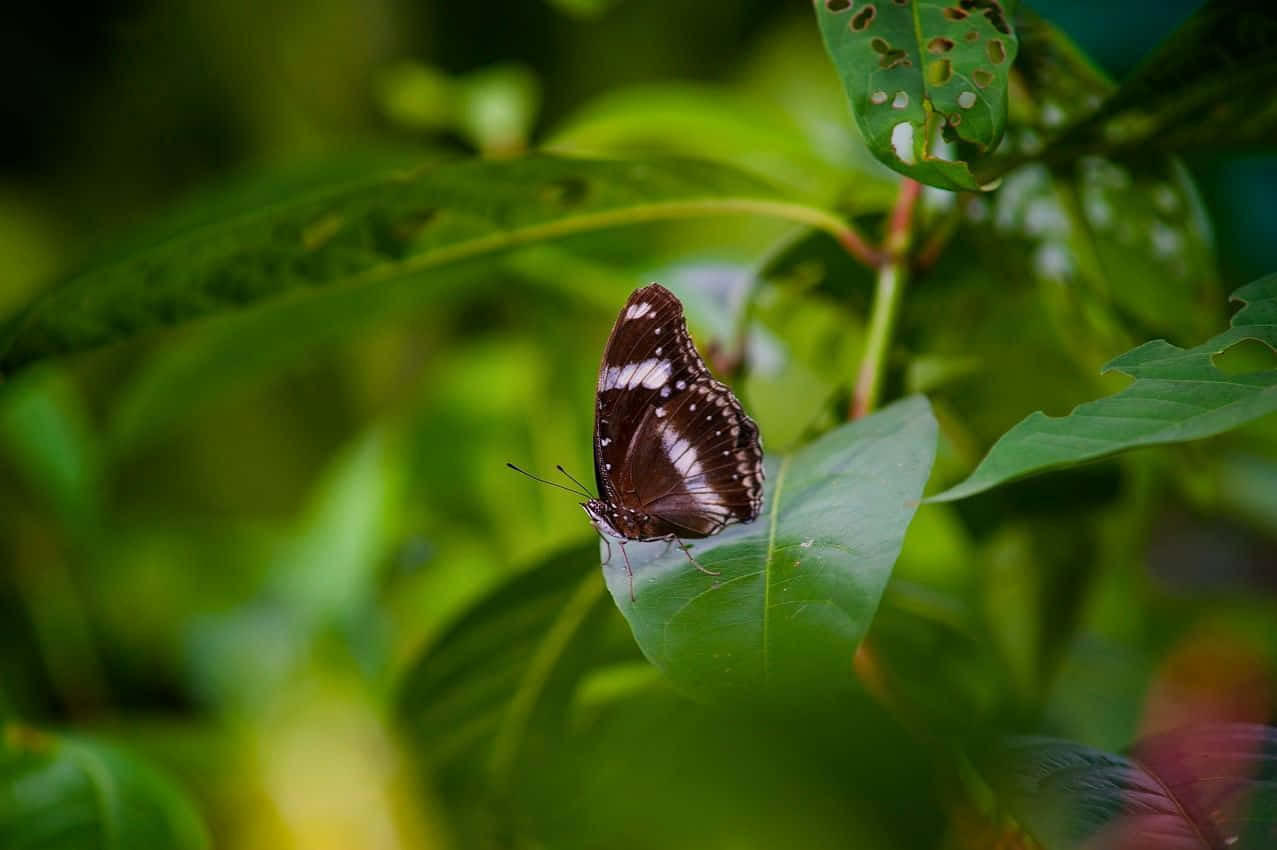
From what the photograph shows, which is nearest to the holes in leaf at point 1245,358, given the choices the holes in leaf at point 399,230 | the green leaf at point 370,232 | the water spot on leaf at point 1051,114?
the water spot on leaf at point 1051,114

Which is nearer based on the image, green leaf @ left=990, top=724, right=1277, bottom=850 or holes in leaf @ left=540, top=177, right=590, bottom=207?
green leaf @ left=990, top=724, right=1277, bottom=850

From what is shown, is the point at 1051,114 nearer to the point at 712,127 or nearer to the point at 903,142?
the point at 903,142

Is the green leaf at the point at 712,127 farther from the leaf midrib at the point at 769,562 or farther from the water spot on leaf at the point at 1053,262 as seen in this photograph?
the leaf midrib at the point at 769,562

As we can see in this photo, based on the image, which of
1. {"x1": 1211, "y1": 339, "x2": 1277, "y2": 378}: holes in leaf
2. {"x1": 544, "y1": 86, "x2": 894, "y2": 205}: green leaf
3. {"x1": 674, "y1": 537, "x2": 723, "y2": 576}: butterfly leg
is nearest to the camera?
{"x1": 674, "y1": 537, "x2": 723, "y2": 576}: butterfly leg

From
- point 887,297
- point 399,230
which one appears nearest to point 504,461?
point 399,230

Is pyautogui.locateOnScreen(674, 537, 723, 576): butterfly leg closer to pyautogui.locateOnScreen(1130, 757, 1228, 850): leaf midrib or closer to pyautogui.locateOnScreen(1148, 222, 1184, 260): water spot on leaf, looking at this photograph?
pyautogui.locateOnScreen(1130, 757, 1228, 850): leaf midrib

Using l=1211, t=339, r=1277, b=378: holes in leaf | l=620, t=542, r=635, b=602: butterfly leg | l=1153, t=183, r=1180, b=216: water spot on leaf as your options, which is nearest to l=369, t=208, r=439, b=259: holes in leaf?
l=620, t=542, r=635, b=602: butterfly leg
